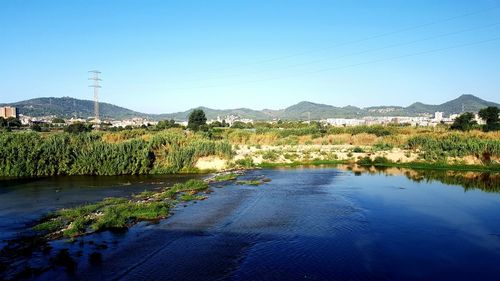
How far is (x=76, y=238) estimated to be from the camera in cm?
1598

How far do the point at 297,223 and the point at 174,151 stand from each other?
62.3 ft

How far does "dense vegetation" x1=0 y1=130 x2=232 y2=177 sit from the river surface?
536 centimetres

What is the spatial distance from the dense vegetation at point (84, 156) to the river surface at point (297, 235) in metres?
5.36

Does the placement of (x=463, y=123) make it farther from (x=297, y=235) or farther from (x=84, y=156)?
(x=297, y=235)

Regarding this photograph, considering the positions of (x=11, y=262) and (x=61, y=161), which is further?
(x=61, y=161)

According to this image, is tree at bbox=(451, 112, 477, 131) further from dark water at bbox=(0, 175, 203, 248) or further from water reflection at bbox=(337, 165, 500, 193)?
dark water at bbox=(0, 175, 203, 248)

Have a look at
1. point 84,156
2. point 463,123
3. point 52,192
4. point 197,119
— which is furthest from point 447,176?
point 197,119

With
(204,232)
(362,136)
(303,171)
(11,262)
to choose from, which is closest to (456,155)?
(303,171)

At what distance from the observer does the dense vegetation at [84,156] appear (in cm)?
3209

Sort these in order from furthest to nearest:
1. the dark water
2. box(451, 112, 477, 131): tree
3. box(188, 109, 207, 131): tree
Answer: box(188, 109, 207, 131): tree < box(451, 112, 477, 131): tree < the dark water

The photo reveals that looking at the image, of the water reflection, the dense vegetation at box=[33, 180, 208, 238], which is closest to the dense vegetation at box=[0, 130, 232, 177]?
the dense vegetation at box=[33, 180, 208, 238]

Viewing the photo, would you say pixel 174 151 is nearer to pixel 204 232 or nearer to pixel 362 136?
pixel 204 232

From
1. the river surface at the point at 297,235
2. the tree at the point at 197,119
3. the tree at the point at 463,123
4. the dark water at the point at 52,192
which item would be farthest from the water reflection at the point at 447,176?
the tree at the point at 197,119

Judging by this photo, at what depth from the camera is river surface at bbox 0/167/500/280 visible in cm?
1324
